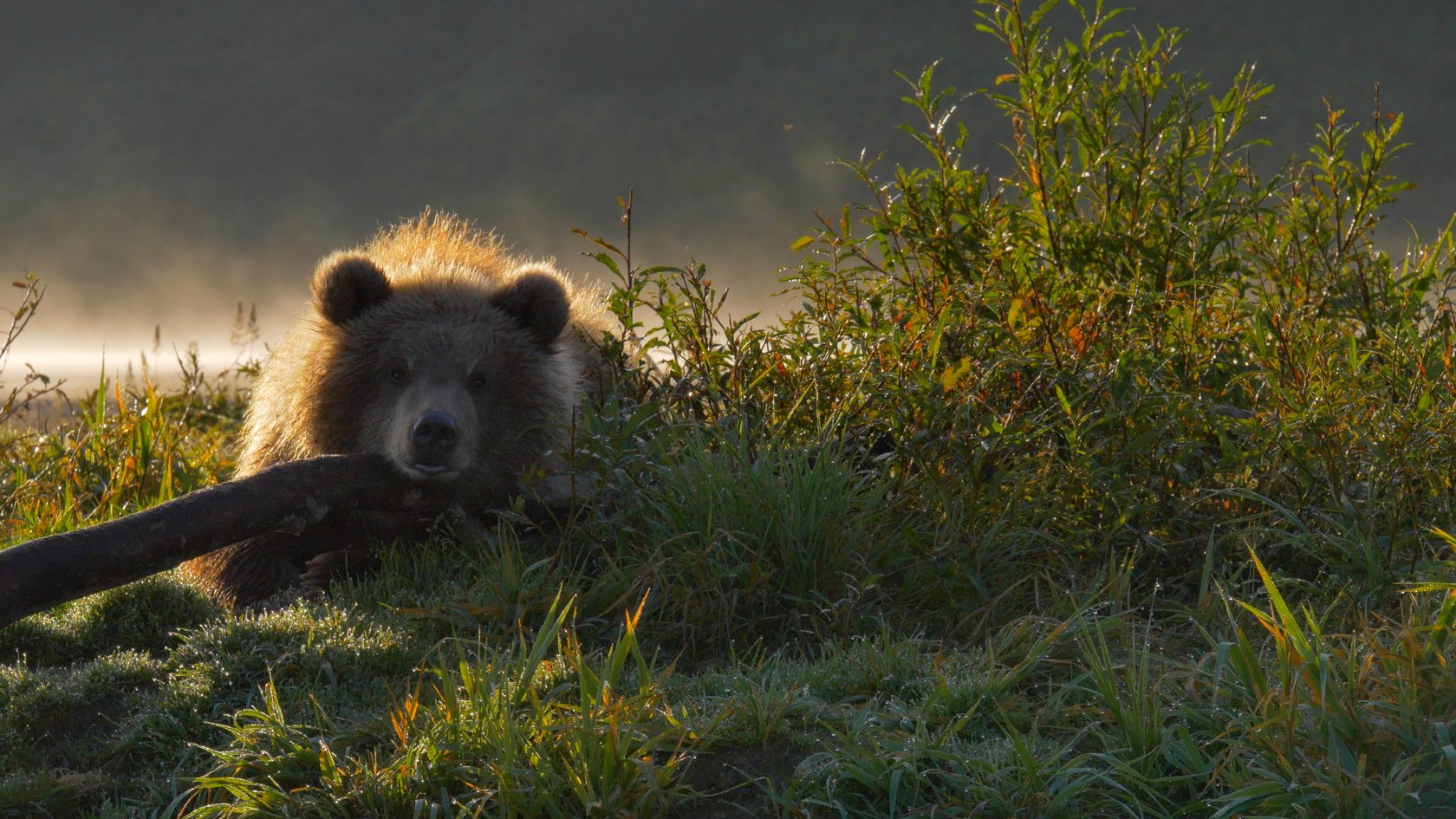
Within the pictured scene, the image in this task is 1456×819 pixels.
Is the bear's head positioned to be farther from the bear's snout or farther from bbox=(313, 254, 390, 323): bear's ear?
the bear's snout

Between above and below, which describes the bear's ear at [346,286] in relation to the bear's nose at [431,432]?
above

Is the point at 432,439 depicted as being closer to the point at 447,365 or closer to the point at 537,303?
the point at 447,365

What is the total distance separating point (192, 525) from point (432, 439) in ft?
3.42

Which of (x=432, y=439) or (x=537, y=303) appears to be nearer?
(x=432, y=439)

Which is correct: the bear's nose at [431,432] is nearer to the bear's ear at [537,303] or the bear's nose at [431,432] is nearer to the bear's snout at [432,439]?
the bear's snout at [432,439]

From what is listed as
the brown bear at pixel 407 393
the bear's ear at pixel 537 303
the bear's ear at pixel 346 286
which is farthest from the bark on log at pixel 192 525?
the bear's ear at pixel 537 303

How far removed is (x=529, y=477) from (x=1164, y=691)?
2641 mm

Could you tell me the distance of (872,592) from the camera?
4.61m

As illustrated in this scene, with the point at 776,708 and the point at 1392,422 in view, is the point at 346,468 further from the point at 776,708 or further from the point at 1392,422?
the point at 1392,422

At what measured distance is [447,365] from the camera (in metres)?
5.68

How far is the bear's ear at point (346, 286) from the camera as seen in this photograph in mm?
5867

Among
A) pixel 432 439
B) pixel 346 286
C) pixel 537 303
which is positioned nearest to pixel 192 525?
pixel 432 439

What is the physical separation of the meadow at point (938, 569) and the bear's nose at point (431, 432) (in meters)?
0.43

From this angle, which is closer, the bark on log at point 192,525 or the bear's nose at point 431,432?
the bark on log at point 192,525
